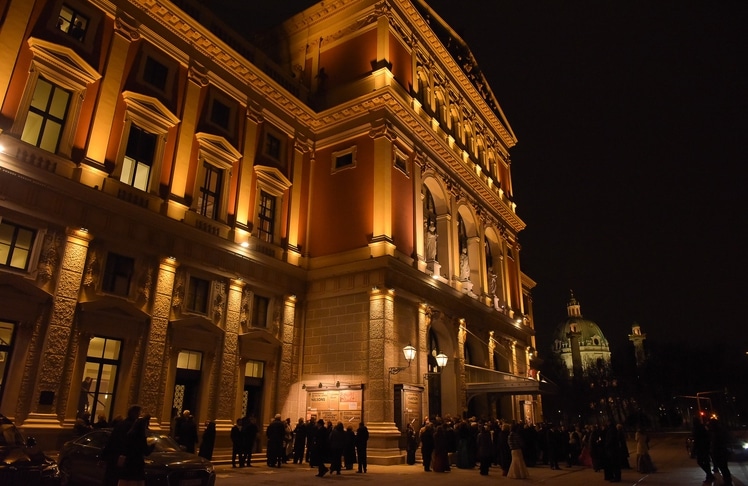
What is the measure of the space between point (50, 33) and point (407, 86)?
645 inches

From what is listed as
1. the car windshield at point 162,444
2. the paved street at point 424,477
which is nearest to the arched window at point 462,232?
the paved street at point 424,477

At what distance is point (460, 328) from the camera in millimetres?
27000

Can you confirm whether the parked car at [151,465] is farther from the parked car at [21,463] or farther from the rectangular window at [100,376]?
the rectangular window at [100,376]

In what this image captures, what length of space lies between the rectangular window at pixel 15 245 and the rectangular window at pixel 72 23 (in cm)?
678

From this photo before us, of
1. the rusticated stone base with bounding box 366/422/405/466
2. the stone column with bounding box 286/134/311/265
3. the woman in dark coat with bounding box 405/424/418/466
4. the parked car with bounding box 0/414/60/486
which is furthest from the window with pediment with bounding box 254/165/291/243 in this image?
→ the parked car with bounding box 0/414/60/486

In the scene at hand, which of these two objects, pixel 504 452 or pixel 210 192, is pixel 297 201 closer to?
pixel 210 192

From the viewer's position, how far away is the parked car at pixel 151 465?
9.98m

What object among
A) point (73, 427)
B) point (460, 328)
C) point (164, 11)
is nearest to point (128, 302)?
point (73, 427)

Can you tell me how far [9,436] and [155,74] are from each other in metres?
14.1

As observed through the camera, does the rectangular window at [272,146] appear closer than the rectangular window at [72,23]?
No

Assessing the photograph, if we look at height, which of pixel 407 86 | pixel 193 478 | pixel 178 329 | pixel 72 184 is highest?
pixel 407 86

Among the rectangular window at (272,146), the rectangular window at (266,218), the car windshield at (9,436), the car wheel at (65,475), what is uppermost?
the rectangular window at (272,146)

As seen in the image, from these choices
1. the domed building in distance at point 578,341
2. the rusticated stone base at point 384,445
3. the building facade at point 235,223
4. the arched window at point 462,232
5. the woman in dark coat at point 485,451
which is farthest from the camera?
the domed building in distance at point 578,341

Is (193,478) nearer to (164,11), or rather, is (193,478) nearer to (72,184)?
(72,184)
